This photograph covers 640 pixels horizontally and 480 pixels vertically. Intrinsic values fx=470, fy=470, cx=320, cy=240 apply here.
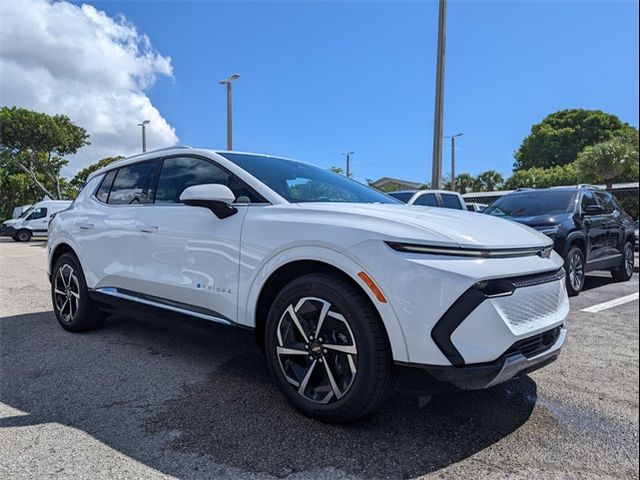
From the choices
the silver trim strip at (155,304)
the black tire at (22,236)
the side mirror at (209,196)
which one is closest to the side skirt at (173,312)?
the silver trim strip at (155,304)

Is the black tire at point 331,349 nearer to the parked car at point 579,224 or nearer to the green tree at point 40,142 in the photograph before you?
the parked car at point 579,224

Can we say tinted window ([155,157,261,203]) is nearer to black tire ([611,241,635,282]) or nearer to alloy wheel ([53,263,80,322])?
alloy wheel ([53,263,80,322])

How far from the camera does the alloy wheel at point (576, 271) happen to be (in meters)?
6.30

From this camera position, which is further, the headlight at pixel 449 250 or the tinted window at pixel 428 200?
the tinted window at pixel 428 200

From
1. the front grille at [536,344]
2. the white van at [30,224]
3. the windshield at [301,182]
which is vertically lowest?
the white van at [30,224]

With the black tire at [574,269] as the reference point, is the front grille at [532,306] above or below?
above

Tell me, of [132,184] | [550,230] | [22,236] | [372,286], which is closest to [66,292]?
[132,184]

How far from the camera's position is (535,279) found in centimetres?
247

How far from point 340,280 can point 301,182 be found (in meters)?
1.14

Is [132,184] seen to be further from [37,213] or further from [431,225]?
[37,213]

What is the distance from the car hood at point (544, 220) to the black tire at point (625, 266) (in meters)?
2.26

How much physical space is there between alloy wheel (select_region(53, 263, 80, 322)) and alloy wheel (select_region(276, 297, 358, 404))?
272 centimetres

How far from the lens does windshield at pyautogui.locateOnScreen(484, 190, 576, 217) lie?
6.89 metres

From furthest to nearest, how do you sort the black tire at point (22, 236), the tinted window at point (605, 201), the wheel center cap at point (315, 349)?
the black tire at point (22, 236), the tinted window at point (605, 201), the wheel center cap at point (315, 349)
